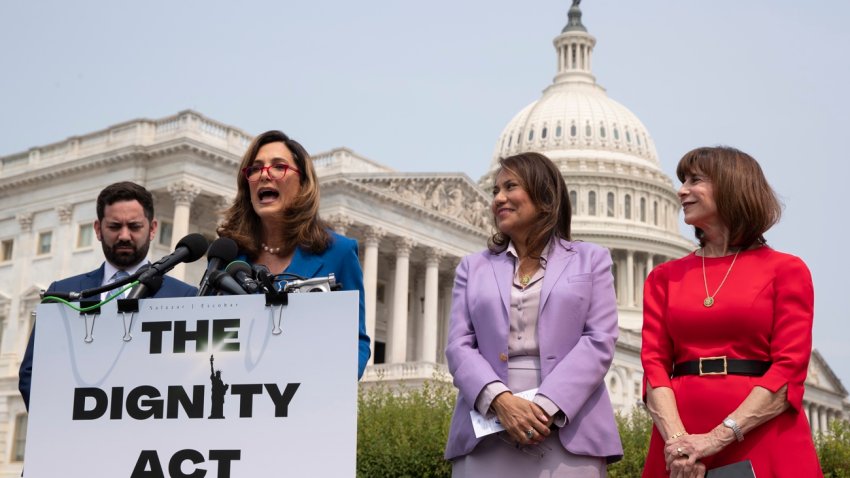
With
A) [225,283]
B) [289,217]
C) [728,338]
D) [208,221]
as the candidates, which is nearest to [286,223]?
[289,217]

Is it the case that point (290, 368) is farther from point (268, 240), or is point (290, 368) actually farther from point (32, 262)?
point (32, 262)

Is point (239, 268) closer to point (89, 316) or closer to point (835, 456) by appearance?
point (89, 316)

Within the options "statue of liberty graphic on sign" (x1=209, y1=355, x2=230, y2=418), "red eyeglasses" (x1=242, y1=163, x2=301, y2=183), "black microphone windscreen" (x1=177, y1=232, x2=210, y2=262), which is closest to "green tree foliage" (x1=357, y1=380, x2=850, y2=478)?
"red eyeglasses" (x1=242, y1=163, x2=301, y2=183)

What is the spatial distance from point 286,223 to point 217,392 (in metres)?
1.55

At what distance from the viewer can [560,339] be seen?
639cm

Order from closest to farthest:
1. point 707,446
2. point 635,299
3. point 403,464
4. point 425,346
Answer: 1. point 707,446
2. point 403,464
3. point 425,346
4. point 635,299

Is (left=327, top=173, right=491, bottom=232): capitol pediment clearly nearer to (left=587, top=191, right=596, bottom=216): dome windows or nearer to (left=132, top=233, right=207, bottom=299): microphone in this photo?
(left=587, top=191, right=596, bottom=216): dome windows

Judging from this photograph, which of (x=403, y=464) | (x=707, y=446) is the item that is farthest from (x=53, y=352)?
(x=403, y=464)

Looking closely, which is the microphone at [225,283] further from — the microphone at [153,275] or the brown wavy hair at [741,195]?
the brown wavy hair at [741,195]

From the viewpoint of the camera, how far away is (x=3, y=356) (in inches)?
1991

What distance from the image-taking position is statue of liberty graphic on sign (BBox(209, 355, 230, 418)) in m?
4.75

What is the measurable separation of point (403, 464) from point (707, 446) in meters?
15.1

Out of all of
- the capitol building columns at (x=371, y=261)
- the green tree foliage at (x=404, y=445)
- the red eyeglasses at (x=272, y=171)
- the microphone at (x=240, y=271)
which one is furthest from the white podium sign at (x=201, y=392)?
the capitol building columns at (x=371, y=261)

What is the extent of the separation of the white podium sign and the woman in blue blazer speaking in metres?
1.21
